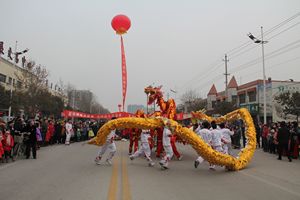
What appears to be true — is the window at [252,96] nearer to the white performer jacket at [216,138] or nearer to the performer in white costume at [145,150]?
the white performer jacket at [216,138]

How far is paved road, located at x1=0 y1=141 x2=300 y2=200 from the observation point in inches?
222

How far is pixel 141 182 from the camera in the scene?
22.5 ft

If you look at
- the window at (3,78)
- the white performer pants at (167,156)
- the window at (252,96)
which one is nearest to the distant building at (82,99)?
the window at (3,78)

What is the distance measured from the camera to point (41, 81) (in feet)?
102

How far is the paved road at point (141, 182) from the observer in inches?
222

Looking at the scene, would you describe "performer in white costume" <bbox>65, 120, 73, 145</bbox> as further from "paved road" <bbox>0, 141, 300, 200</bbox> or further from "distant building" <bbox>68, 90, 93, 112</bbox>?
"distant building" <bbox>68, 90, 93, 112</bbox>

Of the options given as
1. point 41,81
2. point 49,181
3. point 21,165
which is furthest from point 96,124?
point 49,181

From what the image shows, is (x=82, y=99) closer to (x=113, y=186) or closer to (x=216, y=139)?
(x=216, y=139)

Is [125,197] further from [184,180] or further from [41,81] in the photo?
[41,81]

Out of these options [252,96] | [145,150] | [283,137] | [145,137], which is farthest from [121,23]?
[252,96]

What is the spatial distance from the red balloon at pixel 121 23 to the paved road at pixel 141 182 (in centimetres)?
630

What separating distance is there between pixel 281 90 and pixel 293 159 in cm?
2614

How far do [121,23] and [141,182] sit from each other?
7991mm

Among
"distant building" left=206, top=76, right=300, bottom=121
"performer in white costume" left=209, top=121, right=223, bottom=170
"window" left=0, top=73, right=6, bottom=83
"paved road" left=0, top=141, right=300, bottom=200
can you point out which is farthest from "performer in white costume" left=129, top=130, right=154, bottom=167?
"window" left=0, top=73, right=6, bottom=83
